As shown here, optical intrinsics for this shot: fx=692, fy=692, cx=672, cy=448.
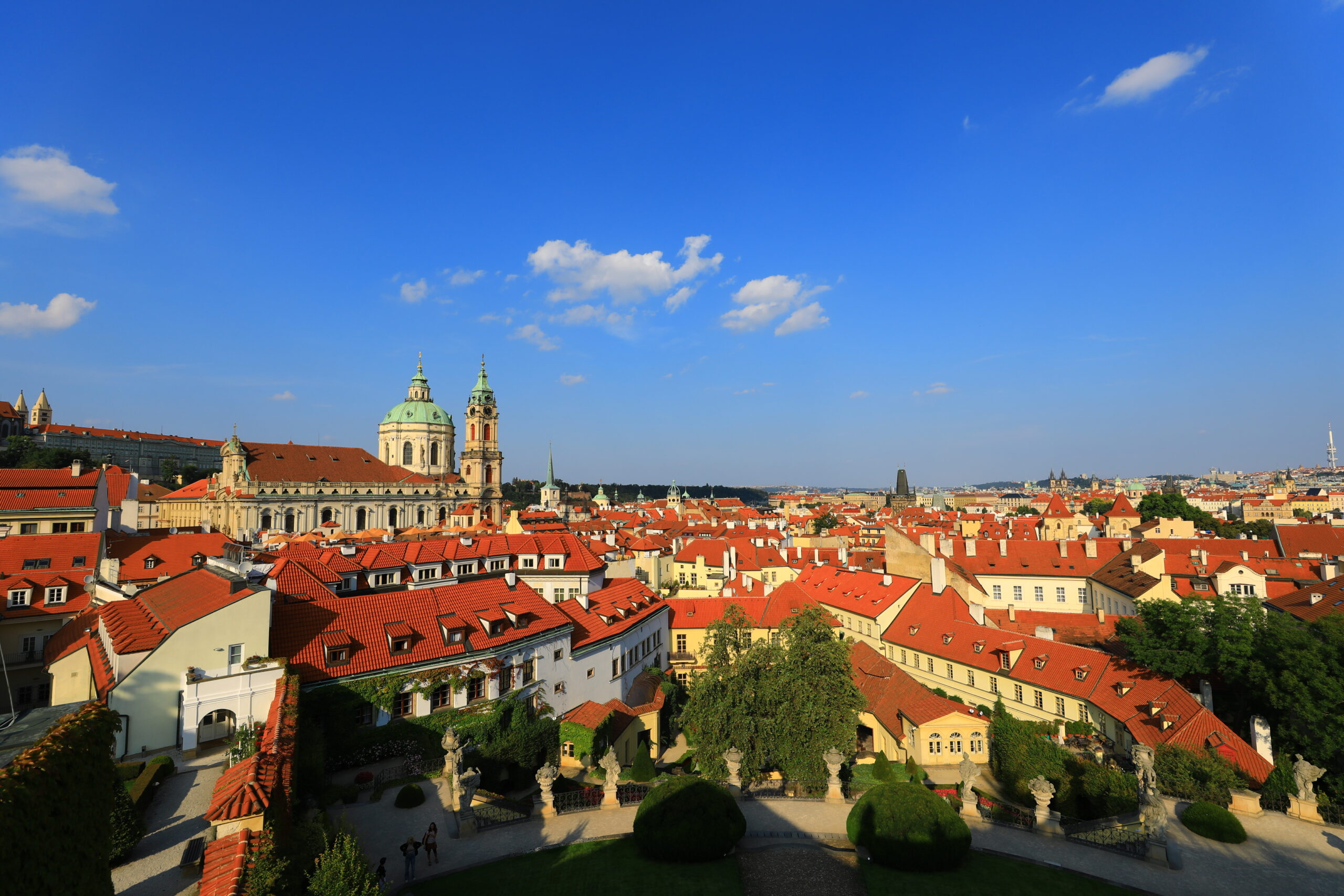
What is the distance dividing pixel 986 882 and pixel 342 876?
15.7 meters

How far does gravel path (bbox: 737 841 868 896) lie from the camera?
59.1ft

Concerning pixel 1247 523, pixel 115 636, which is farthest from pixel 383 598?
pixel 1247 523

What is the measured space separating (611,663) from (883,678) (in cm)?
1664

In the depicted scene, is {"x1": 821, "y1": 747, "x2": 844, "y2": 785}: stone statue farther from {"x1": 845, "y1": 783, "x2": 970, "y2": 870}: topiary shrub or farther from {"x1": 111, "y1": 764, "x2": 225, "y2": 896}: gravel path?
{"x1": 111, "y1": 764, "x2": 225, "y2": 896}: gravel path

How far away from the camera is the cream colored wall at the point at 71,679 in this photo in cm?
2791

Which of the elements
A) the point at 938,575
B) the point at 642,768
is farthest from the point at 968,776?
the point at 938,575

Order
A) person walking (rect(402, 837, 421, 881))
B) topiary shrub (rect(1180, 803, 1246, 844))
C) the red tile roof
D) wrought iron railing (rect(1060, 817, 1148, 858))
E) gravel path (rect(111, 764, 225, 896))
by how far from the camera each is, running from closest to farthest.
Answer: gravel path (rect(111, 764, 225, 896))
person walking (rect(402, 837, 421, 881))
wrought iron railing (rect(1060, 817, 1148, 858))
topiary shrub (rect(1180, 803, 1246, 844))
the red tile roof

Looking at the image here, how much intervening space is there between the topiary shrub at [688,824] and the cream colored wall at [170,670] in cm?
1603

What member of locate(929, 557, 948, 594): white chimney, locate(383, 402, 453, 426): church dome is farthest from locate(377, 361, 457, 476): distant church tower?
locate(929, 557, 948, 594): white chimney

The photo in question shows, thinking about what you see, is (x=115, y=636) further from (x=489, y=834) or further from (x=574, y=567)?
(x=574, y=567)

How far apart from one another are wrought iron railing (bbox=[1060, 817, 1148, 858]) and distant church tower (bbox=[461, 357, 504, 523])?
121330 millimetres

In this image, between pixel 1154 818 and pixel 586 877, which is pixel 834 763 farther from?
pixel 586 877

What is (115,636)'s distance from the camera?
25141 millimetres

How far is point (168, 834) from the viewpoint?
18.0 m
